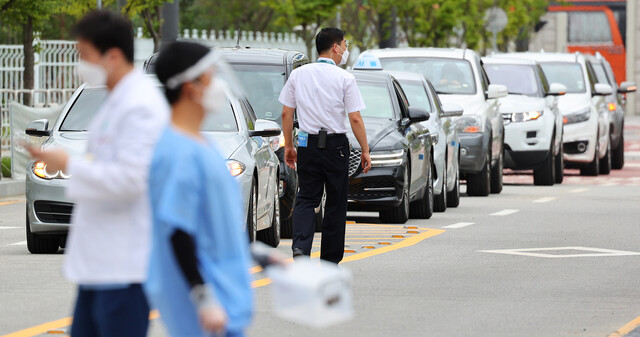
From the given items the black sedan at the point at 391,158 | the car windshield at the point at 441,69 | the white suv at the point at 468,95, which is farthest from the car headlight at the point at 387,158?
the car windshield at the point at 441,69

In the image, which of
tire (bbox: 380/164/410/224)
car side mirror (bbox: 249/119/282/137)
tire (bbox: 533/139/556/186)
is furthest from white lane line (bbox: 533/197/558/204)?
car side mirror (bbox: 249/119/282/137)

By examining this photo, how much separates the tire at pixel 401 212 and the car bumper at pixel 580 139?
10.1m

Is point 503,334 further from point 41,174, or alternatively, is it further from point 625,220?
point 625,220

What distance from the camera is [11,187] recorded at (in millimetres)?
20688

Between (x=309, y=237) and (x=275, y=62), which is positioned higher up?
(x=275, y=62)

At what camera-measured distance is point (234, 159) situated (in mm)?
12719

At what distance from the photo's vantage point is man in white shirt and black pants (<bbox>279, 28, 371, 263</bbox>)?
11117 mm

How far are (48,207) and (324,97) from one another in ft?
8.77

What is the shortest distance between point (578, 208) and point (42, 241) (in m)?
8.24

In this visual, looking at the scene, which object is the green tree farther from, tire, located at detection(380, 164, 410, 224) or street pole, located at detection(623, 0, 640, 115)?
street pole, located at detection(623, 0, 640, 115)

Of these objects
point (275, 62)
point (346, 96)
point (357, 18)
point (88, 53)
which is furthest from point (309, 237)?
point (357, 18)

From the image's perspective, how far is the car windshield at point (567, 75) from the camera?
2680 centimetres

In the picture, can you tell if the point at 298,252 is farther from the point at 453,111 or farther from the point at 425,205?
the point at 453,111

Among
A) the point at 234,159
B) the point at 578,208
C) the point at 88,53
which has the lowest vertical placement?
the point at 578,208
